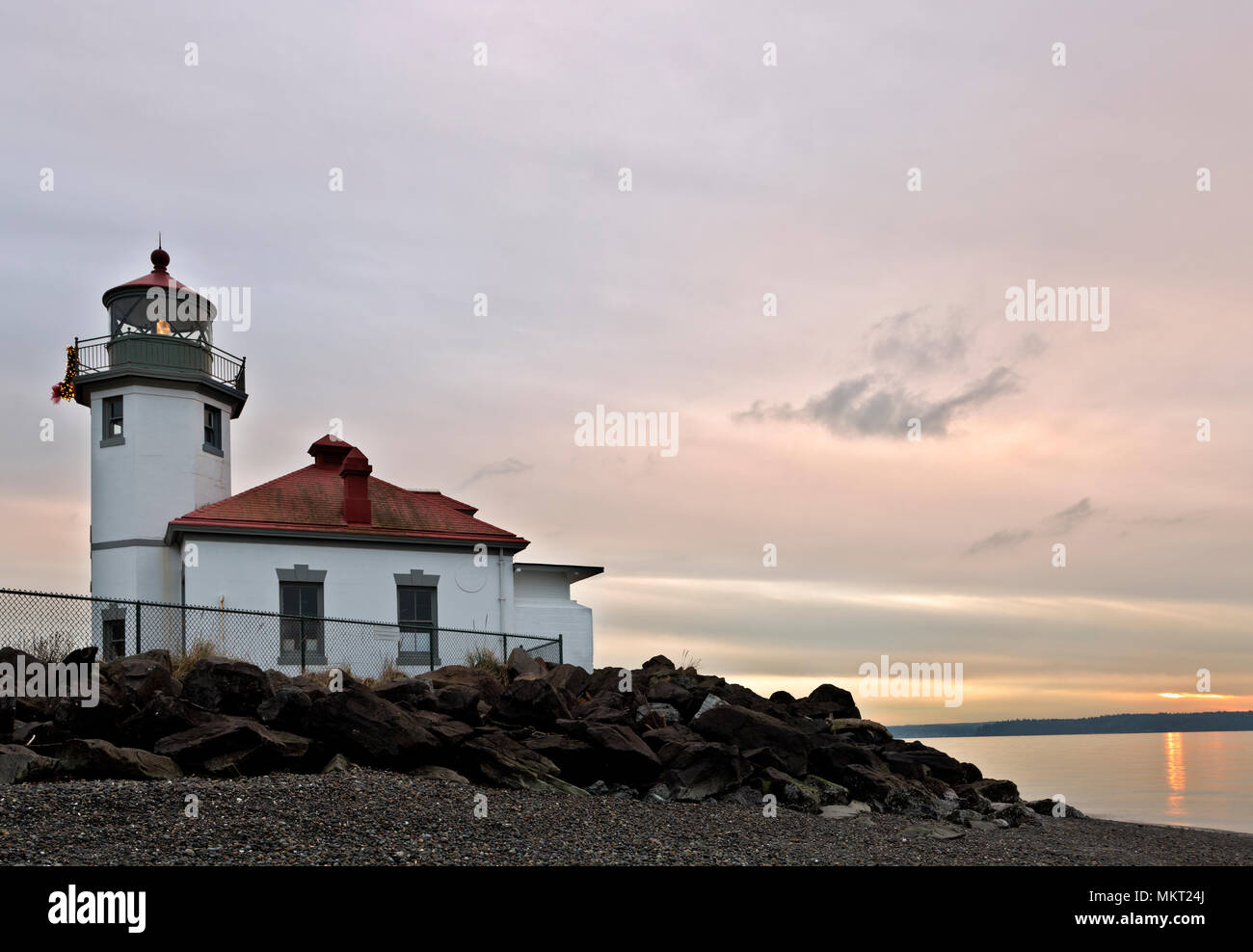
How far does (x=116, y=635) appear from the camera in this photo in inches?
918

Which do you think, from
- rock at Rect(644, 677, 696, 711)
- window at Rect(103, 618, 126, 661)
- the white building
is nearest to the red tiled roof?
the white building

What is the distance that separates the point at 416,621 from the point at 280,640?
4.00 m

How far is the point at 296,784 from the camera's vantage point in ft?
37.1

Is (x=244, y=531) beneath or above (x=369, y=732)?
above

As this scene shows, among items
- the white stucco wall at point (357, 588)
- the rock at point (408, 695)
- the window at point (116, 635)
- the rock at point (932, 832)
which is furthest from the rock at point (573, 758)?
the window at point (116, 635)

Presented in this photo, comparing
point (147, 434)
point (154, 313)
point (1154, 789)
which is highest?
point (154, 313)

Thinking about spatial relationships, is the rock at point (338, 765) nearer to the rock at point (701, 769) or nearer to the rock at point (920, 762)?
the rock at point (701, 769)

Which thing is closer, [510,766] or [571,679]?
[510,766]

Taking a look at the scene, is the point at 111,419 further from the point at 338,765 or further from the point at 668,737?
the point at 668,737

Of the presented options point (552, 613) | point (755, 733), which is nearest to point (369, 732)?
point (755, 733)

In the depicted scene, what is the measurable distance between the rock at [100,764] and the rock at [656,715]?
7.68 metres

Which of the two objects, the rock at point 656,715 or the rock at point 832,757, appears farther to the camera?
the rock at point 656,715

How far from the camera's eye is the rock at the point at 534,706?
1589cm
